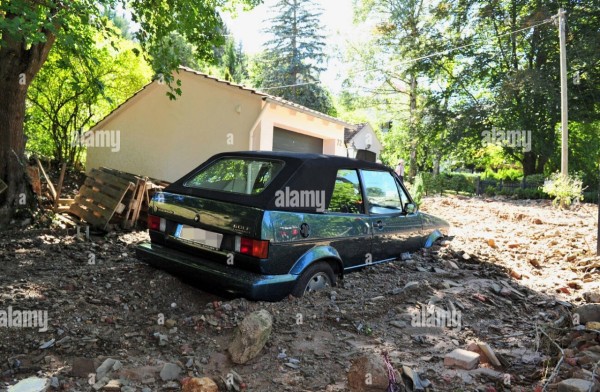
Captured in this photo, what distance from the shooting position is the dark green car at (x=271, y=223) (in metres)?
3.51

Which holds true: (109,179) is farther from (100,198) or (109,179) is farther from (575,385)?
(575,385)

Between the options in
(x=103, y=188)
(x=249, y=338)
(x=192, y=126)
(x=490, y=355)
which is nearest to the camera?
(x=249, y=338)

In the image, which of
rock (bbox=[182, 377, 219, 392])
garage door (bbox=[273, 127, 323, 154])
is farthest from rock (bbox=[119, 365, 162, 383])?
garage door (bbox=[273, 127, 323, 154])

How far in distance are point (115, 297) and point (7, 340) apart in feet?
3.49

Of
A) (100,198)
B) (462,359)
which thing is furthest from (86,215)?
(462,359)

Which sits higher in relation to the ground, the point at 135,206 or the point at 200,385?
the point at 135,206

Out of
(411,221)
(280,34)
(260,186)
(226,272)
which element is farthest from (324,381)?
(280,34)

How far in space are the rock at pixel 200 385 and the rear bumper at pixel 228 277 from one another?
96 cm

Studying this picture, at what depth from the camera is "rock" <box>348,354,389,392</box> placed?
2531 mm

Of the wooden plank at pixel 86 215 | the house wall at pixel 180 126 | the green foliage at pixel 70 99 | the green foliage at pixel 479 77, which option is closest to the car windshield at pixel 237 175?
the wooden plank at pixel 86 215

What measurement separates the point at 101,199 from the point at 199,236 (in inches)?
205

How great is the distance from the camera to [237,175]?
170 inches

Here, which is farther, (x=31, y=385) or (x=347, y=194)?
(x=347, y=194)

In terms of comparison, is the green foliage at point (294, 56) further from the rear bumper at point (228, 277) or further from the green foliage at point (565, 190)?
the rear bumper at point (228, 277)
